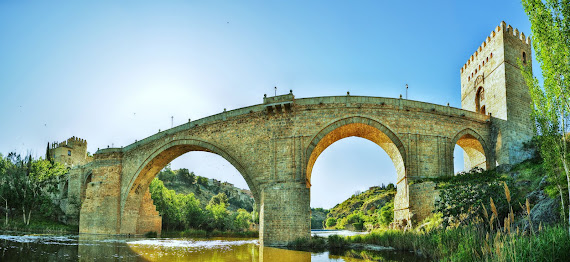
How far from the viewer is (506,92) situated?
82.4 feet

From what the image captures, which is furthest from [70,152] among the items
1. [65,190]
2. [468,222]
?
[468,222]

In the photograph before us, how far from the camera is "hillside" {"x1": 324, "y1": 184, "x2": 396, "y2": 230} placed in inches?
1474

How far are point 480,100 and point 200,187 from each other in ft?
162

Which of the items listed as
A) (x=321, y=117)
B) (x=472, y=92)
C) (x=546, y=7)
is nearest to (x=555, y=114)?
(x=546, y=7)

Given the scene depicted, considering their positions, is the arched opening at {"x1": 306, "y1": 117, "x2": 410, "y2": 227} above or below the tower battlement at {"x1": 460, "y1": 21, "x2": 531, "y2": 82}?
below

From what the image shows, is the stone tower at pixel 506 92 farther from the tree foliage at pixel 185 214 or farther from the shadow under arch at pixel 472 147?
the tree foliage at pixel 185 214

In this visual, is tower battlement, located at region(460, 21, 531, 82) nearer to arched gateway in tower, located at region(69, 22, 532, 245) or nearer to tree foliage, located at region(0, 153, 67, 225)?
arched gateway in tower, located at region(69, 22, 532, 245)

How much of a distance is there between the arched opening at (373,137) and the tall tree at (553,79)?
11.5 m

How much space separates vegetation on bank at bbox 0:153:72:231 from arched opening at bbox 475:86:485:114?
1326 inches

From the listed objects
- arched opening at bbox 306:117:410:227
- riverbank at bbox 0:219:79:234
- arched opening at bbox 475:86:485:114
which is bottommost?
riverbank at bbox 0:219:79:234

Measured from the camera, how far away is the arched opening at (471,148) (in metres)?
24.5

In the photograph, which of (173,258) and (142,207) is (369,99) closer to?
(173,258)

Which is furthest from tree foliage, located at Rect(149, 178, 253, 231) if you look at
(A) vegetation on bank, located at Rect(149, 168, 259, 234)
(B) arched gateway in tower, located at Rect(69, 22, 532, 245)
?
(B) arched gateway in tower, located at Rect(69, 22, 532, 245)

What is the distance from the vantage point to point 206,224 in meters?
41.9
